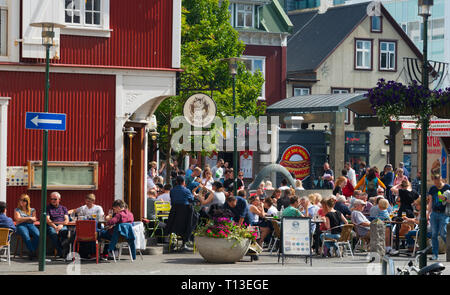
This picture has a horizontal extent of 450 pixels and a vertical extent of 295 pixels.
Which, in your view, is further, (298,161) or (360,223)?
(298,161)

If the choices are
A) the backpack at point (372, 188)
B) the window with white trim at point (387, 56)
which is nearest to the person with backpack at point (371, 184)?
the backpack at point (372, 188)

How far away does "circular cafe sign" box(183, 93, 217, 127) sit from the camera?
25156 millimetres

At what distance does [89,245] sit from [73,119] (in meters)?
3.16

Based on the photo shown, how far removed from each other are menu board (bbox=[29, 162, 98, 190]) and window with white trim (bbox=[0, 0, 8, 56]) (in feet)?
8.44

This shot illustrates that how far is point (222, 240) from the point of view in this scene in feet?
63.9

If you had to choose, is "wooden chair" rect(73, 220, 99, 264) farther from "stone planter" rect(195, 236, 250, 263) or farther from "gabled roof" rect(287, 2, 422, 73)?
"gabled roof" rect(287, 2, 422, 73)

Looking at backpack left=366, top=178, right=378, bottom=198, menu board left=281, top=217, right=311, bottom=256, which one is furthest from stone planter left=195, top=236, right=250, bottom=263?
backpack left=366, top=178, right=378, bottom=198

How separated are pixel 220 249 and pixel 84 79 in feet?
17.1

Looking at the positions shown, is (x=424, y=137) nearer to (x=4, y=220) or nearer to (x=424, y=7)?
(x=424, y=7)

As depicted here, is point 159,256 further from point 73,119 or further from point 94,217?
point 73,119

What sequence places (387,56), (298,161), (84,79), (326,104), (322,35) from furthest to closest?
(322,35)
(387,56)
(298,161)
(326,104)
(84,79)

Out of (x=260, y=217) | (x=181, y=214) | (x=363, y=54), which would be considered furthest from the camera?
(x=363, y=54)

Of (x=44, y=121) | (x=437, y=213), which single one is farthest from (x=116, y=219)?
(x=437, y=213)
